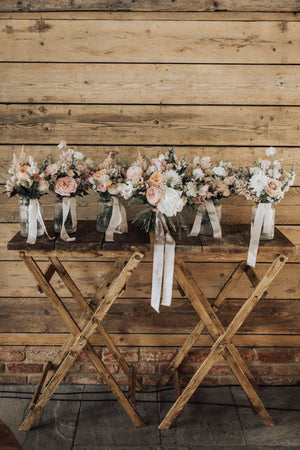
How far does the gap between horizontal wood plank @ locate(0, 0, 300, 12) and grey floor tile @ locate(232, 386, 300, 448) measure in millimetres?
2103

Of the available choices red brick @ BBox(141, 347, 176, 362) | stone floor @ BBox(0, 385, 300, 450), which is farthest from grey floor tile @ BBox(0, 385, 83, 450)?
red brick @ BBox(141, 347, 176, 362)

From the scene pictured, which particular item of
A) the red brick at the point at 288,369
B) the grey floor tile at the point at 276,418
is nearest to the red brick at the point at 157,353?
the grey floor tile at the point at 276,418

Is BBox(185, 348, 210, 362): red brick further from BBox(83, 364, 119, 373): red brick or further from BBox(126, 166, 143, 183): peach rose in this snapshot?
BBox(126, 166, 143, 183): peach rose

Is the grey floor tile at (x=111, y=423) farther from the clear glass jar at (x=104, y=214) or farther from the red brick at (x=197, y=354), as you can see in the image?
the clear glass jar at (x=104, y=214)

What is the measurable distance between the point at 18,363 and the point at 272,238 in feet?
5.34

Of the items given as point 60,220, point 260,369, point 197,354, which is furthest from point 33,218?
point 260,369

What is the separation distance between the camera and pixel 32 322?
7.81 ft

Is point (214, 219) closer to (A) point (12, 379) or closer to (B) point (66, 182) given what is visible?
(B) point (66, 182)

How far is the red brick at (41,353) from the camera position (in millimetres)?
2402

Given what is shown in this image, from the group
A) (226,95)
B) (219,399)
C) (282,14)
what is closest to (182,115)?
(226,95)

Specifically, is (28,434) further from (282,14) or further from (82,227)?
(282,14)

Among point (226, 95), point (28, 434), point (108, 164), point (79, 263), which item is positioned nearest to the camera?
point (108, 164)

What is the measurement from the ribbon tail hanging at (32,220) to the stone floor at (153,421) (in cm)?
100

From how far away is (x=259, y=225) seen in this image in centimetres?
185
